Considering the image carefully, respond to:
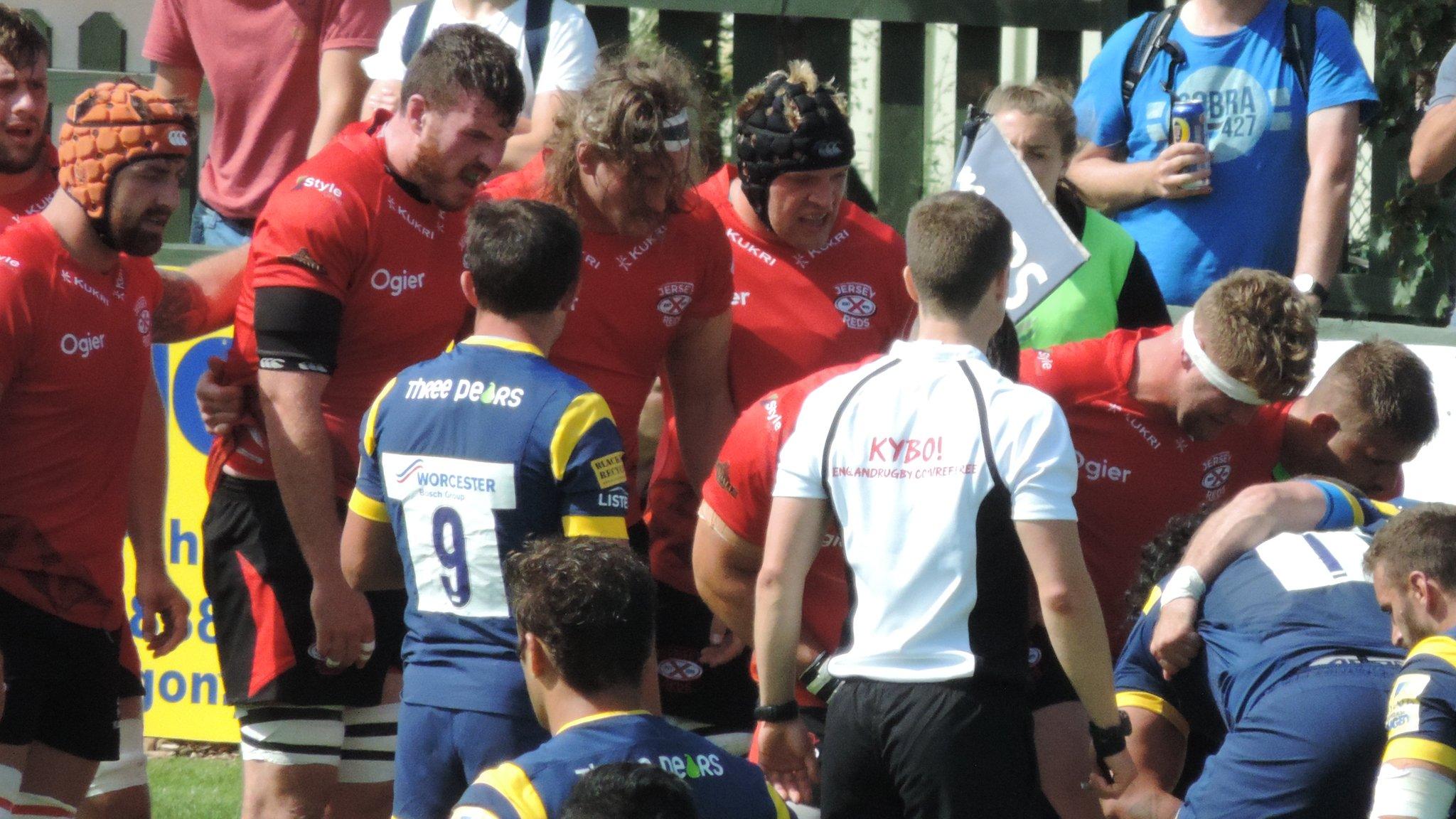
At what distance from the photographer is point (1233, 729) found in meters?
3.86

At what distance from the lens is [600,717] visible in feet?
9.94

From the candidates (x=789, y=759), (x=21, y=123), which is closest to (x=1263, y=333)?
(x=789, y=759)

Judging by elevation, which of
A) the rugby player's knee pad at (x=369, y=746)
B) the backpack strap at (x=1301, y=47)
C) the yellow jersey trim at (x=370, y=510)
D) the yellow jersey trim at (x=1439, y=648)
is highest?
the backpack strap at (x=1301, y=47)

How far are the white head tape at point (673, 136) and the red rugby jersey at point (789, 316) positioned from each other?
0.47 meters

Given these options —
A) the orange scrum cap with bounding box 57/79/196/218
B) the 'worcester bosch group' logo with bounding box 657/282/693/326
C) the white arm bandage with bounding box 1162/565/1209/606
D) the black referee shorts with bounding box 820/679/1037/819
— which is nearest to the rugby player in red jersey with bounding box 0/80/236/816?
the orange scrum cap with bounding box 57/79/196/218

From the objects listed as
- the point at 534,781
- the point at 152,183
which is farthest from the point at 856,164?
the point at 534,781

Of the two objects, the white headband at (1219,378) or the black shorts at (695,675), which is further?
the black shorts at (695,675)

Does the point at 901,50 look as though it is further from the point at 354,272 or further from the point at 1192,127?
the point at 354,272

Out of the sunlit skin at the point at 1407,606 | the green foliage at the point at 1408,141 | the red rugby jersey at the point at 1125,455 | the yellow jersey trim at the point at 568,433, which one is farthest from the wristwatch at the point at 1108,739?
the green foliage at the point at 1408,141

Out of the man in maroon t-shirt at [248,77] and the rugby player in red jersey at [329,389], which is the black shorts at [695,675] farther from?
the man in maroon t-shirt at [248,77]

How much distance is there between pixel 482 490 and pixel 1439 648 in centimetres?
189

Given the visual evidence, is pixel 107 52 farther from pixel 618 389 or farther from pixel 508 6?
pixel 618 389

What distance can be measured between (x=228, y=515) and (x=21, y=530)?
1.57ft

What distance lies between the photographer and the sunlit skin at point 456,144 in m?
4.15
